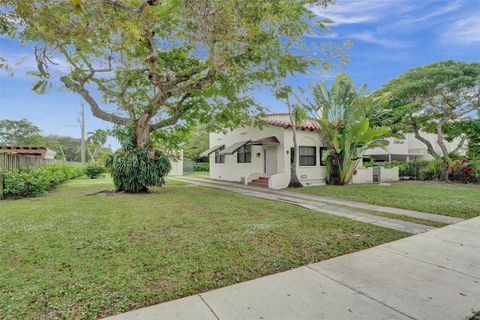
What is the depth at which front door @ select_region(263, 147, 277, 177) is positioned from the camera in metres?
16.9

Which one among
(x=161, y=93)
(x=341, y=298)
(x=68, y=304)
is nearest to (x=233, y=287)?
(x=341, y=298)

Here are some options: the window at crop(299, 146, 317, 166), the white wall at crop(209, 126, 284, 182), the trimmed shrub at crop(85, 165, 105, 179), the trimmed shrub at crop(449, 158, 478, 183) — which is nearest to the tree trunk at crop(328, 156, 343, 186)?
the window at crop(299, 146, 317, 166)

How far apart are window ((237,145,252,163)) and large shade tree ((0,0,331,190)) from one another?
3932mm

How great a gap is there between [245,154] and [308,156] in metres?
4.76

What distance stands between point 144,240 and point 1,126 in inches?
1743

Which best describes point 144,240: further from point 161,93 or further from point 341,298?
point 161,93

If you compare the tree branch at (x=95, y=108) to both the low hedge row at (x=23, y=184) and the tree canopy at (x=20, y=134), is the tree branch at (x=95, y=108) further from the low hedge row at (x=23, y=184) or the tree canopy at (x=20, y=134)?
the tree canopy at (x=20, y=134)

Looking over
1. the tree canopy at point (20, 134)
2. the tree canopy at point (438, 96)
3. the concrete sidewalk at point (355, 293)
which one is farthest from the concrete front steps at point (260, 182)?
the tree canopy at point (20, 134)

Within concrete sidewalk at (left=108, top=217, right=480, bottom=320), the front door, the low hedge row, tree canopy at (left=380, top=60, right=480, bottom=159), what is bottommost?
concrete sidewalk at (left=108, top=217, right=480, bottom=320)

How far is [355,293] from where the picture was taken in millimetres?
3117

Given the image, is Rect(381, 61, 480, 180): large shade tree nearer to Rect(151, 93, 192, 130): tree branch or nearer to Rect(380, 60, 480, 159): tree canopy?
Rect(380, 60, 480, 159): tree canopy

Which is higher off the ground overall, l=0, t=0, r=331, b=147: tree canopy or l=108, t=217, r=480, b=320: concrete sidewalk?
l=0, t=0, r=331, b=147: tree canopy

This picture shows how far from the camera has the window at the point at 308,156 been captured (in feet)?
54.3

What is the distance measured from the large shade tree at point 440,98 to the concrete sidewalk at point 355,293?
14.8m
